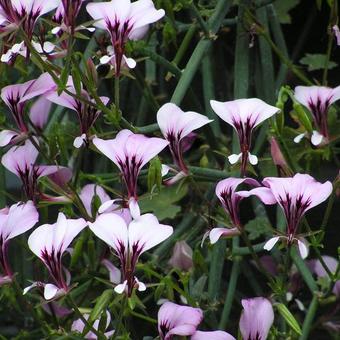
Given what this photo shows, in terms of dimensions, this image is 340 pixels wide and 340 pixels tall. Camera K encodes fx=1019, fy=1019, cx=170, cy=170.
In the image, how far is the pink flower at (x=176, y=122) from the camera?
862mm

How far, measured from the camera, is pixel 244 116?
0.86 metres

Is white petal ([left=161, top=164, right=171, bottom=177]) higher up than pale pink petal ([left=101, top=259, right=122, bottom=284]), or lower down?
higher up

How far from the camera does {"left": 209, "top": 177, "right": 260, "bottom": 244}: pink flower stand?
850 mm

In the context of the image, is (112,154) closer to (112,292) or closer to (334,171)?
(112,292)

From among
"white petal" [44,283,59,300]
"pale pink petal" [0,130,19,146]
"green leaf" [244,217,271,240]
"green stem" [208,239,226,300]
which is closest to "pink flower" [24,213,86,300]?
"white petal" [44,283,59,300]

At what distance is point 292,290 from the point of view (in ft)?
3.70

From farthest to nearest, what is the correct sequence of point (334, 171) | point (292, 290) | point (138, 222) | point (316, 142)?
point (334, 171)
point (292, 290)
point (316, 142)
point (138, 222)

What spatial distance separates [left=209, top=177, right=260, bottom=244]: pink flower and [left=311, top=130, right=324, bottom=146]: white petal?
0.10 metres

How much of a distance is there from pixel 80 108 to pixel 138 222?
13 centimetres

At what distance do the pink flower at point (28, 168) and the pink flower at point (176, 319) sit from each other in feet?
0.50

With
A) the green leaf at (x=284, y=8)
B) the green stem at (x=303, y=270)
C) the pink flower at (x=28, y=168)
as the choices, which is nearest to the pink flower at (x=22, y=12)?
the pink flower at (x=28, y=168)

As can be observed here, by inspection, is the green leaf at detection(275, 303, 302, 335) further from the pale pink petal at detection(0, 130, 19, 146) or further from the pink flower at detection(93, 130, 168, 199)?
the pale pink petal at detection(0, 130, 19, 146)

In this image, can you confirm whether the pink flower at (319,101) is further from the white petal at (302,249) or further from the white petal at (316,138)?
the white petal at (302,249)

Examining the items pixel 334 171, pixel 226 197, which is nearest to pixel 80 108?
pixel 226 197
